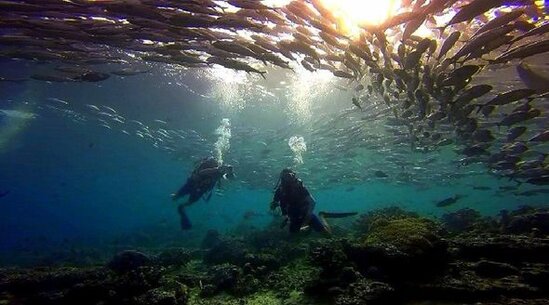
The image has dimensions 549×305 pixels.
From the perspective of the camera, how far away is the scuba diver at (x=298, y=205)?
6.93 meters

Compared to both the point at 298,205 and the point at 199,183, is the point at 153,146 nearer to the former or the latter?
the point at 199,183

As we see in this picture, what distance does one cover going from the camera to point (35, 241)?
4500 cm

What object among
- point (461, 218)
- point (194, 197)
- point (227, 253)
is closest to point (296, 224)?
point (227, 253)

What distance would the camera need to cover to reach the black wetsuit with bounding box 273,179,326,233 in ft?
22.7

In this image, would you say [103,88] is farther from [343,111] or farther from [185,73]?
[343,111]

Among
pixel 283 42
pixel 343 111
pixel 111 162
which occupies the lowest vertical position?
pixel 111 162

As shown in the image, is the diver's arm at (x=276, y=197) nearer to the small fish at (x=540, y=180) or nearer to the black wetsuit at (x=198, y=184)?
the black wetsuit at (x=198, y=184)

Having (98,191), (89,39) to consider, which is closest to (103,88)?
(89,39)

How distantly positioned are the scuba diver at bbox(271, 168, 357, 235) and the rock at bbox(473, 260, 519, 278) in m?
2.38

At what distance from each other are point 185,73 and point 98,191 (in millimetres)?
63274

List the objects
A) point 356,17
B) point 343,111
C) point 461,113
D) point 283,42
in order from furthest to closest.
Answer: point 343,111
point 356,17
point 461,113
point 283,42

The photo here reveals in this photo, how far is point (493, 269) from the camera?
5.16 meters

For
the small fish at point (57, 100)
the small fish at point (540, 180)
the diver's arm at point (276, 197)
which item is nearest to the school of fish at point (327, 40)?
the small fish at point (540, 180)

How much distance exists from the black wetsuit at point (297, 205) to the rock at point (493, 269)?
9.06 ft
